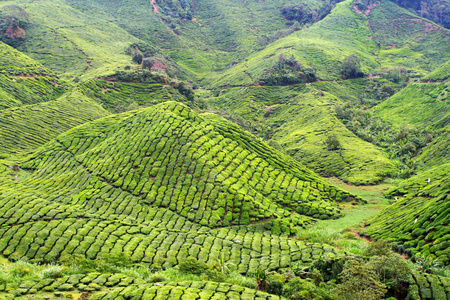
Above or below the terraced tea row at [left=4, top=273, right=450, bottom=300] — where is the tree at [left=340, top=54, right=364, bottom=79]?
above

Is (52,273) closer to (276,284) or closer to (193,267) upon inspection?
(193,267)

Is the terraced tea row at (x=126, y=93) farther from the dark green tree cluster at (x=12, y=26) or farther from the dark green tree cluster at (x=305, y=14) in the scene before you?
the dark green tree cluster at (x=305, y=14)

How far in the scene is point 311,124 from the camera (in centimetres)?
9050

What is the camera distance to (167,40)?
166 meters

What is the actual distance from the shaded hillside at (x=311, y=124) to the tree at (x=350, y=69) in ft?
16.5

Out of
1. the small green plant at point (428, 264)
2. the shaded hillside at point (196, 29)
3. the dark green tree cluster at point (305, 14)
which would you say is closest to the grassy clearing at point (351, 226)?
the small green plant at point (428, 264)

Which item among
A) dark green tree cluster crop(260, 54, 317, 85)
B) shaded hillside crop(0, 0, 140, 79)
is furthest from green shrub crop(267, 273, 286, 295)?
dark green tree cluster crop(260, 54, 317, 85)

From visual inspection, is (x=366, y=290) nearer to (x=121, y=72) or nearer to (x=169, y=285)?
(x=169, y=285)

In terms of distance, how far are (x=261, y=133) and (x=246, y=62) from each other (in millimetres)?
65643

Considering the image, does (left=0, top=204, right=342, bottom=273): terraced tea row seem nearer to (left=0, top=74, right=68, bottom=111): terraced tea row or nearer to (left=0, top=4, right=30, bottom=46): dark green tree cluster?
(left=0, top=74, right=68, bottom=111): terraced tea row

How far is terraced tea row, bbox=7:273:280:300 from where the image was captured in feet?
65.9

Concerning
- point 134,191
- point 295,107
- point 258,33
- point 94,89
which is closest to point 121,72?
point 94,89

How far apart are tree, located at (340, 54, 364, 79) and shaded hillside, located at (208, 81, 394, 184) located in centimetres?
504

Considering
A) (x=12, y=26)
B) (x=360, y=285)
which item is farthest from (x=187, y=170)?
(x=12, y=26)
